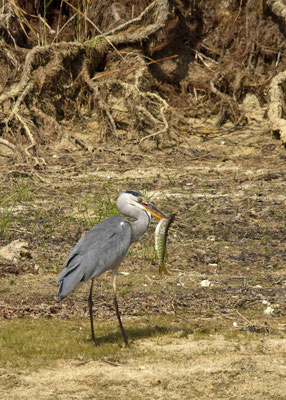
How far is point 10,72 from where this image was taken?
11250 mm

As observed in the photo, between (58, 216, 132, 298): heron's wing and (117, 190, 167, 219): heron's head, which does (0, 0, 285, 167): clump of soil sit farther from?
(58, 216, 132, 298): heron's wing

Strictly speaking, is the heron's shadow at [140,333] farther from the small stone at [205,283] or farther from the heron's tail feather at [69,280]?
the small stone at [205,283]

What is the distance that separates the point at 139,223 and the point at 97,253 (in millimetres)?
455

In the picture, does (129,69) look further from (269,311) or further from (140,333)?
(140,333)

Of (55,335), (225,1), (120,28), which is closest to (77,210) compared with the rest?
(55,335)

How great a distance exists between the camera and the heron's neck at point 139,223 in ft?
17.0

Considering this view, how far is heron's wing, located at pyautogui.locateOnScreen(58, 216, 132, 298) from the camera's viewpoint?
4770 mm

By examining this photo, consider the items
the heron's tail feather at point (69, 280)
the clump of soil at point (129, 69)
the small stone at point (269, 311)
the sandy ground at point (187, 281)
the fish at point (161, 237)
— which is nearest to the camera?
the sandy ground at point (187, 281)

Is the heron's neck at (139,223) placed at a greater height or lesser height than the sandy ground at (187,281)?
greater

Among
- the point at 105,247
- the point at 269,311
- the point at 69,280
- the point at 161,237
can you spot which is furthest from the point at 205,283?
the point at 69,280

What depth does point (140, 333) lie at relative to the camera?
526cm

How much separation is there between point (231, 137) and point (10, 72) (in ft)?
11.7

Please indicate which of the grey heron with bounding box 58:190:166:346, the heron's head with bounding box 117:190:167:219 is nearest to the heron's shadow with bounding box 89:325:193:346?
the grey heron with bounding box 58:190:166:346

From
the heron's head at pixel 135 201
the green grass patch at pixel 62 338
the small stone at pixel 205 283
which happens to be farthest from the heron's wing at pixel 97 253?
the small stone at pixel 205 283
